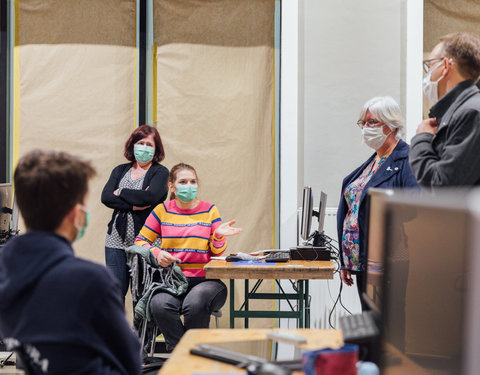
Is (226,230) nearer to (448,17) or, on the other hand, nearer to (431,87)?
(431,87)

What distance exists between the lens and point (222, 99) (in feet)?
16.2

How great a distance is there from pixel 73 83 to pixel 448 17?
137 inches

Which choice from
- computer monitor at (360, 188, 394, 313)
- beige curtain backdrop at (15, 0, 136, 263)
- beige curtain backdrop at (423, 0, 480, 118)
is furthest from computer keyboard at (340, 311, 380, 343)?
beige curtain backdrop at (423, 0, 480, 118)

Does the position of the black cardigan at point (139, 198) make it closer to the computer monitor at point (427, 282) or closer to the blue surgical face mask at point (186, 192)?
the blue surgical face mask at point (186, 192)

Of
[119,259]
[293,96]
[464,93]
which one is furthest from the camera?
[293,96]

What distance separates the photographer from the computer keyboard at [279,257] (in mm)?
3441

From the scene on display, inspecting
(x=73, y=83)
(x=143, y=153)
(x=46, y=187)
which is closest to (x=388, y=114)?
(x=143, y=153)

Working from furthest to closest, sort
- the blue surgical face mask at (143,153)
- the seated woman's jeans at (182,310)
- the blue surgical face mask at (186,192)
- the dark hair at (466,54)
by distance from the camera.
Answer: the blue surgical face mask at (143,153) < the blue surgical face mask at (186,192) < the seated woman's jeans at (182,310) < the dark hair at (466,54)

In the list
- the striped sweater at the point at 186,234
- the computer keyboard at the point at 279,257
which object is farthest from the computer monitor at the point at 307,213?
the striped sweater at the point at 186,234

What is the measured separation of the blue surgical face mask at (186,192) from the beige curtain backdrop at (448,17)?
103 inches

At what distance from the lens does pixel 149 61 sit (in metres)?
5.02

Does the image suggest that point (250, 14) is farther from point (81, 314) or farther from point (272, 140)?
point (81, 314)

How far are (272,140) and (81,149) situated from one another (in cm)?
176

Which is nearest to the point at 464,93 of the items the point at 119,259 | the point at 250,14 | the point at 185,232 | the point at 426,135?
the point at 426,135
